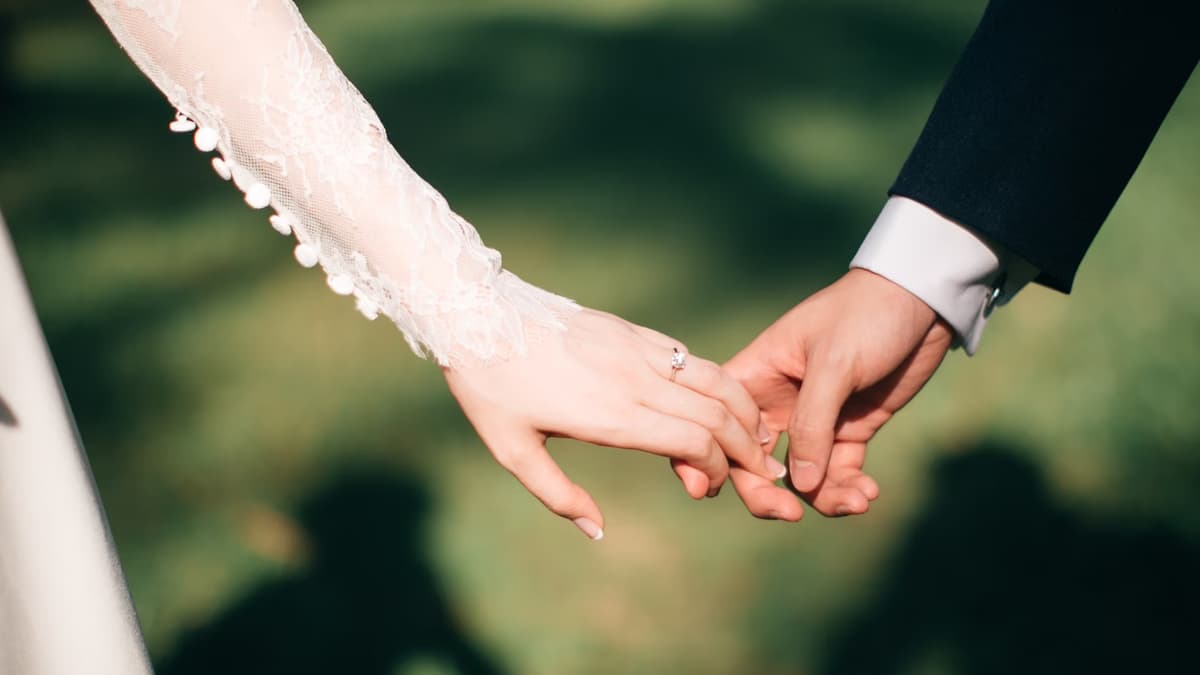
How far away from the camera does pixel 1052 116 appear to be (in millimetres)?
992

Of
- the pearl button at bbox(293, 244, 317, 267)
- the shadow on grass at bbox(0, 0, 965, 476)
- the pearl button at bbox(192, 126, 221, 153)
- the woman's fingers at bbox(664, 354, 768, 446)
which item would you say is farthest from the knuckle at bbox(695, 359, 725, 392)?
the shadow on grass at bbox(0, 0, 965, 476)

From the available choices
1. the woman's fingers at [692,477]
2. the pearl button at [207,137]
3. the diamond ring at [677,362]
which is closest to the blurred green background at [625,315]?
the woman's fingers at [692,477]

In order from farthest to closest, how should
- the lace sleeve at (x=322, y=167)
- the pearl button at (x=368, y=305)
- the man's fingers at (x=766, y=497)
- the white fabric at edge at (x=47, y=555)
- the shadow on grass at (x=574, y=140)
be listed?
the shadow on grass at (x=574, y=140) < the man's fingers at (x=766, y=497) < the pearl button at (x=368, y=305) < the lace sleeve at (x=322, y=167) < the white fabric at edge at (x=47, y=555)

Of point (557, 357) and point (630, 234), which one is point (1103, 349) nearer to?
point (630, 234)

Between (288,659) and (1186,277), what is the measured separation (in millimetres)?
1624

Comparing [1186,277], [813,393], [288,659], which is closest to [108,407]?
[288,659]

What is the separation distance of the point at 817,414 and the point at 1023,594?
1.86 ft

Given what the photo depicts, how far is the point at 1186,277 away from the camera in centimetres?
176

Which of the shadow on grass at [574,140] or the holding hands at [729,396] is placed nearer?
the holding hands at [729,396]

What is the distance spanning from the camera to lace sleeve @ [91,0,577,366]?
0.78 metres

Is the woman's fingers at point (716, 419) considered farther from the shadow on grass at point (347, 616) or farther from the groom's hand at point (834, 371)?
the shadow on grass at point (347, 616)

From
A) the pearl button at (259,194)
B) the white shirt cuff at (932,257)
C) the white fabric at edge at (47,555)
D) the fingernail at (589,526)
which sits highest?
the white shirt cuff at (932,257)

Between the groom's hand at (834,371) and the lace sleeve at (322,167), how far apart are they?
0.92 feet

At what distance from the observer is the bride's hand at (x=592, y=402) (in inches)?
35.2
